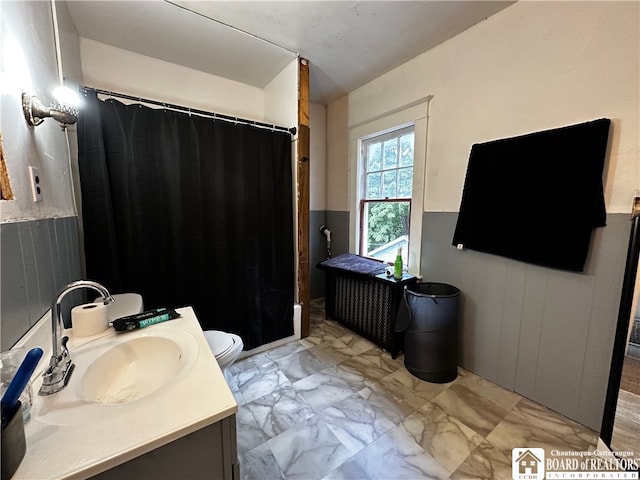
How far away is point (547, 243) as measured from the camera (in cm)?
155

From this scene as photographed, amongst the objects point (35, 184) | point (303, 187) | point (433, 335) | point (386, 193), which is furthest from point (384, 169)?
point (35, 184)

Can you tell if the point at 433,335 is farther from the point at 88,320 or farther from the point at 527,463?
the point at 88,320

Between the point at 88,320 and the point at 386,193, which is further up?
the point at 386,193

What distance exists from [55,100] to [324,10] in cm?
165

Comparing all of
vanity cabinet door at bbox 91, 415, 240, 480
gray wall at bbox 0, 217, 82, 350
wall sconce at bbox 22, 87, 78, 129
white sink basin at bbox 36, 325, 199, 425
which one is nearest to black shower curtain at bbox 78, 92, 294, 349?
gray wall at bbox 0, 217, 82, 350

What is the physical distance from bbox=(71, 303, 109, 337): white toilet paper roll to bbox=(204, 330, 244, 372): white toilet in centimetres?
49

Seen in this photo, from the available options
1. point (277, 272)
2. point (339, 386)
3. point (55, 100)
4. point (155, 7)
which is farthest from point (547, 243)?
point (155, 7)

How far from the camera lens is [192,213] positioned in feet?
6.42

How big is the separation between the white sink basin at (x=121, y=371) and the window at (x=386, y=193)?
6.68 feet

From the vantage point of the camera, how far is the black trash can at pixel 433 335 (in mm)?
1850

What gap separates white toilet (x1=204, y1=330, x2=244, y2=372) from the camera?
1.41 m

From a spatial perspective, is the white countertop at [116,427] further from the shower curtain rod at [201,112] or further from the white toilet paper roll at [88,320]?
the shower curtain rod at [201,112]

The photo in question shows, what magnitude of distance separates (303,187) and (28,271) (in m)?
1.82

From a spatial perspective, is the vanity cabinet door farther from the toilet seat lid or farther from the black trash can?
the black trash can
